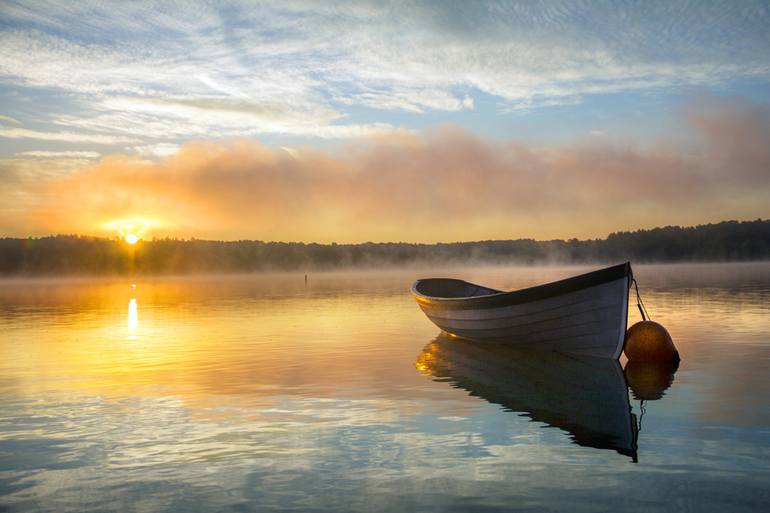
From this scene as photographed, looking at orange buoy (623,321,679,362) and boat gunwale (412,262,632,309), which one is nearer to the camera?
boat gunwale (412,262,632,309)

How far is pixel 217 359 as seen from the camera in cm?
2234

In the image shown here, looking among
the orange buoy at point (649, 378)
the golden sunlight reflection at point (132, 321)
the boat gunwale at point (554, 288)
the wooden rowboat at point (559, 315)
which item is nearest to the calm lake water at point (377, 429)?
the orange buoy at point (649, 378)

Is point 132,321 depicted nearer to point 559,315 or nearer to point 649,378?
point 559,315

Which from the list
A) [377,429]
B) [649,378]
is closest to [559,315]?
[649,378]

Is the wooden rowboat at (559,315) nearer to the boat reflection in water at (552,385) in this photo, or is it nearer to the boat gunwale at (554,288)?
the boat gunwale at (554,288)

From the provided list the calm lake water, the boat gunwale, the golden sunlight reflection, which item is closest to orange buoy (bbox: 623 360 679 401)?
the calm lake water

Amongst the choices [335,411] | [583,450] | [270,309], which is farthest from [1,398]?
[270,309]

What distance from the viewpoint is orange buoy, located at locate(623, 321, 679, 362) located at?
65.8 ft

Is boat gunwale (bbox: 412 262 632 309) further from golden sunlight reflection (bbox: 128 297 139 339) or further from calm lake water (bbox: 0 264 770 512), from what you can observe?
golden sunlight reflection (bbox: 128 297 139 339)

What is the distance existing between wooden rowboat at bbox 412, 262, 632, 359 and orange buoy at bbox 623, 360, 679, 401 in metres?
0.88

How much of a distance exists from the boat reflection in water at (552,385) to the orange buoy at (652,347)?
727 mm

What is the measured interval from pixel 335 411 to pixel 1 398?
833cm

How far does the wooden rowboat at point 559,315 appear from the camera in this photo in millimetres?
19688

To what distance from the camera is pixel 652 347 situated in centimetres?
2011
